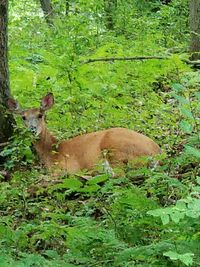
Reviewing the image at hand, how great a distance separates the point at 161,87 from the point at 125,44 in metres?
0.95

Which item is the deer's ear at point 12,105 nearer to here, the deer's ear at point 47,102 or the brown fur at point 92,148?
the deer's ear at point 47,102

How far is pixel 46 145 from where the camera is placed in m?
8.44

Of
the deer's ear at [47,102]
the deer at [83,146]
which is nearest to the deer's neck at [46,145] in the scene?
the deer at [83,146]

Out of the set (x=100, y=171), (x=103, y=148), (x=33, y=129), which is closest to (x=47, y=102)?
(x=33, y=129)

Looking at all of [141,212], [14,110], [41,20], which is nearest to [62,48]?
[14,110]

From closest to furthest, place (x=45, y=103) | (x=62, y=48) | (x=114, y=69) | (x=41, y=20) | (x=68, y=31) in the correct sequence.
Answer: (x=45, y=103), (x=114, y=69), (x=62, y=48), (x=68, y=31), (x=41, y=20)

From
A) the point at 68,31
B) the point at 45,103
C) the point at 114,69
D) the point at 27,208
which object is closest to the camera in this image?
the point at 27,208

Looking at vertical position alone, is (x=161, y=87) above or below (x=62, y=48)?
below

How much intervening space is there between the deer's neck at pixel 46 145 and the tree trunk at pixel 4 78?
1219 mm

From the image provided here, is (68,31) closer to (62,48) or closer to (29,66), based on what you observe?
(62,48)

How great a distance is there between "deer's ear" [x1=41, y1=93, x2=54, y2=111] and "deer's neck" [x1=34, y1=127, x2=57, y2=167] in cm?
52

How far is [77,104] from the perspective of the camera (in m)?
8.01

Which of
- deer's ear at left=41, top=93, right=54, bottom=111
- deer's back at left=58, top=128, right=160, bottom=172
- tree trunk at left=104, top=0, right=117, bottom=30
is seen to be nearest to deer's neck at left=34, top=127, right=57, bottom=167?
deer's back at left=58, top=128, right=160, bottom=172

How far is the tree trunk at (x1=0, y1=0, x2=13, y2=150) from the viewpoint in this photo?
6680 millimetres
